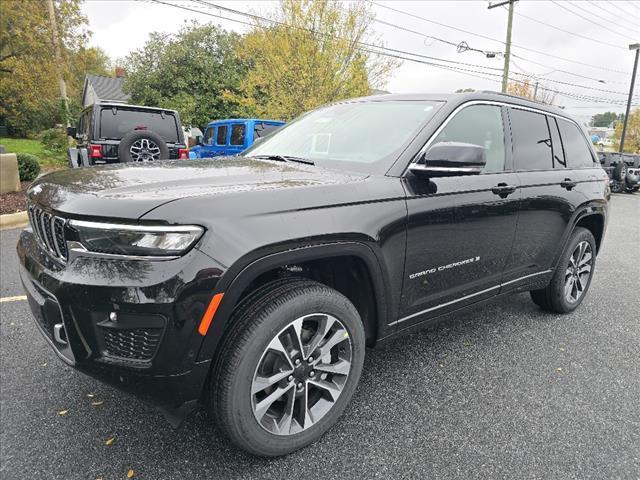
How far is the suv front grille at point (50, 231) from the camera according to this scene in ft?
5.84

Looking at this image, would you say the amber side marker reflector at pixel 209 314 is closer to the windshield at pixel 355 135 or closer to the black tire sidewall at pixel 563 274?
the windshield at pixel 355 135

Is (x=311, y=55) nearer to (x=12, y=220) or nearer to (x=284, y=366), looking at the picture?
(x=12, y=220)

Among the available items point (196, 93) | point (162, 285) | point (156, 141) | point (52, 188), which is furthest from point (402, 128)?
point (196, 93)

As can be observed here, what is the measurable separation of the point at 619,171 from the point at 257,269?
17183 millimetres

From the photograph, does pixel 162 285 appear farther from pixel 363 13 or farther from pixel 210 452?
pixel 363 13

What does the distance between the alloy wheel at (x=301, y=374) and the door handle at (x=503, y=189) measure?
1.42 meters

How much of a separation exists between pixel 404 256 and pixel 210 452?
135 centimetres

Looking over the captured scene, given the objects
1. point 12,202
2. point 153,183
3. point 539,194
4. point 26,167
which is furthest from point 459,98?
point 26,167

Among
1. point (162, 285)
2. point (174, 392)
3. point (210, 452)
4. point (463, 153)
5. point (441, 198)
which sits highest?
point (463, 153)

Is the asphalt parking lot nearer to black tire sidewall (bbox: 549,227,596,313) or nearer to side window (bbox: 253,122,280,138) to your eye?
black tire sidewall (bbox: 549,227,596,313)

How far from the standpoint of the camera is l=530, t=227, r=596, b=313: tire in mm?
3637

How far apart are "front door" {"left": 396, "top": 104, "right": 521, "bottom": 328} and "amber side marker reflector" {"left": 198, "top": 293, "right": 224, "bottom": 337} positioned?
1.08 meters

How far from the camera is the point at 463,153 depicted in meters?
2.18

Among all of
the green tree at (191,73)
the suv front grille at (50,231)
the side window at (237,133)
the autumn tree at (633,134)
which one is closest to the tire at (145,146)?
the side window at (237,133)
